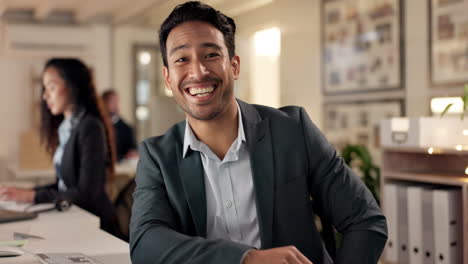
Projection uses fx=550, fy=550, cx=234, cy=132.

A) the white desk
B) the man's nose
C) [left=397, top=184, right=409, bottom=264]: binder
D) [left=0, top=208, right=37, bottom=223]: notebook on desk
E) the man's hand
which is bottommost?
[left=397, top=184, right=409, bottom=264]: binder

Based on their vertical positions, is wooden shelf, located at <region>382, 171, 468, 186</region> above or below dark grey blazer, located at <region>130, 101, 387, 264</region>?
below

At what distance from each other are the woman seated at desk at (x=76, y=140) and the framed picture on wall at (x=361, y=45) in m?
2.62

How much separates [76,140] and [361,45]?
301 centimetres

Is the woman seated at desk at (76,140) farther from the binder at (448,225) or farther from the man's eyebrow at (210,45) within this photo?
the binder at (448,225)

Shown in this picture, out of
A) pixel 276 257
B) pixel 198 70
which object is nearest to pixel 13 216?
pixel 198 70

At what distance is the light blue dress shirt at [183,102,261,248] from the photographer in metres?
1.50

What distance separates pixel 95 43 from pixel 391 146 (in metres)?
5.57

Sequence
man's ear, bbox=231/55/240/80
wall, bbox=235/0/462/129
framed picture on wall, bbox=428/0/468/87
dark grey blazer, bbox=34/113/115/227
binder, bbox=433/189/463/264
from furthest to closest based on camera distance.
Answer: wall, bbox=235/0/462/129
framed picture on wall, bbox=428/0/468/87
binder, bbox=433/189/463/264
dark grey blazer, bbox=34/113/115/227
man's ear, bbox=231/55/240/80

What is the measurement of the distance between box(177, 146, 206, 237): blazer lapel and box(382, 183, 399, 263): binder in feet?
6.72

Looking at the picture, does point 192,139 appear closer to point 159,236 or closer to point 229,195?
point 229,195

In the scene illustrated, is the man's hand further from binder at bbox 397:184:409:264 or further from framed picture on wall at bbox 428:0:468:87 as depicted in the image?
framed picture on wall at bbox 428:0:468:87

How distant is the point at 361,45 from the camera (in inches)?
191

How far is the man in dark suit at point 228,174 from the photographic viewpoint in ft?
4.83

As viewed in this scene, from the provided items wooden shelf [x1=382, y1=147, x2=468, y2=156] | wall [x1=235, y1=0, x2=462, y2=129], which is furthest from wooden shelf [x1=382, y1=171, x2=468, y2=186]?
wall [x1=235, y1=0, x2=462, y2=129]
